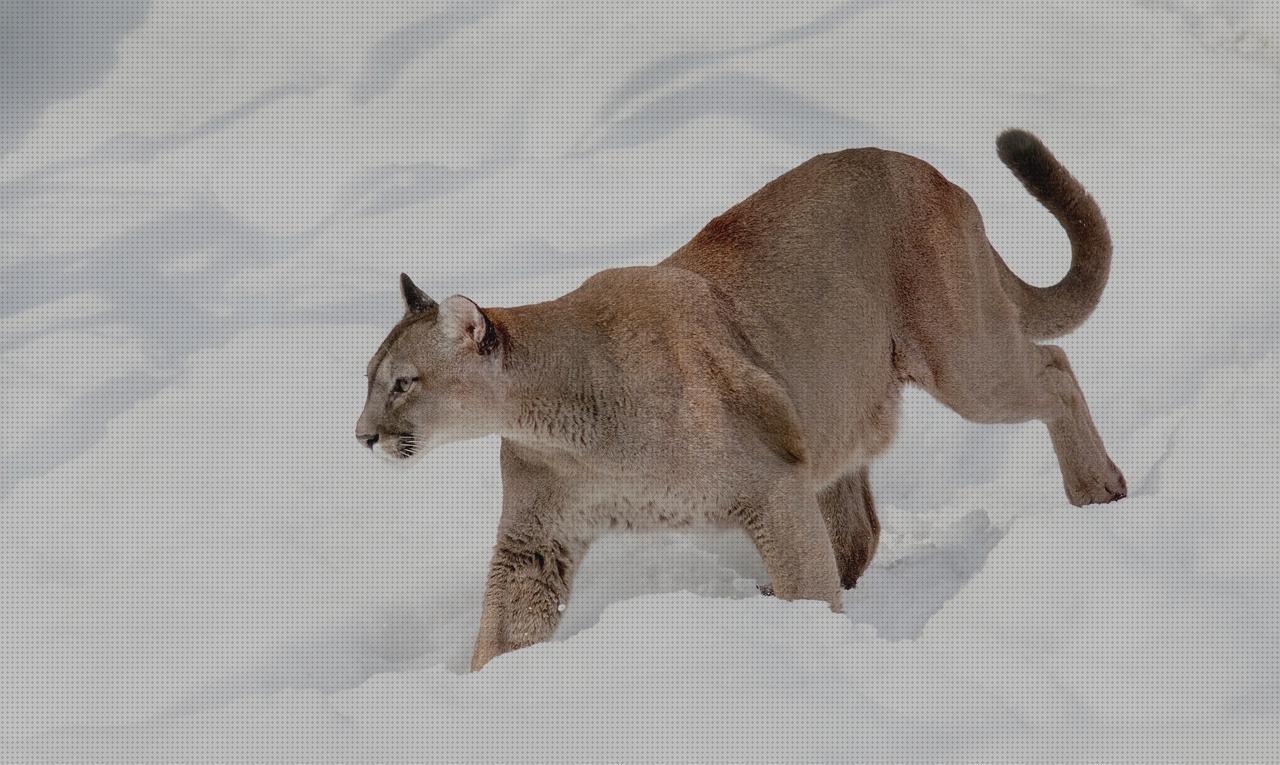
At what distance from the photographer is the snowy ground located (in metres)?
3.67

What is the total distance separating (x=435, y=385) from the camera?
4.39m

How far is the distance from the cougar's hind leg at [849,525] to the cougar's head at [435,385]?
1568mm

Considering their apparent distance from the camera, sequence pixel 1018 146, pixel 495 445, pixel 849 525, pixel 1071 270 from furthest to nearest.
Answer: pixel 495 445 → pixel 1071 270 → pixel 849 525 → pixel 1018 146

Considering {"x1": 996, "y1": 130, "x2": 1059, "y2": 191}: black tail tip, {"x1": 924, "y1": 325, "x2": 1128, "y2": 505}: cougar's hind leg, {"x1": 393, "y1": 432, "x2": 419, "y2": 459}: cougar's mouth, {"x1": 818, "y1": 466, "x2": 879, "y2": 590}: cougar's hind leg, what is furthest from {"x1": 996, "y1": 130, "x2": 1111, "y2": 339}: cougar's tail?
{"x1": 393, "y1": 432, "x2": 419, "y2": 459}: cougar's mouth

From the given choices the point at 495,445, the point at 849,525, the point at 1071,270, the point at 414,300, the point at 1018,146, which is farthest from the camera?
the point at 495,445

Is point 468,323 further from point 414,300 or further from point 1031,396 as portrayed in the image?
point 1031,396

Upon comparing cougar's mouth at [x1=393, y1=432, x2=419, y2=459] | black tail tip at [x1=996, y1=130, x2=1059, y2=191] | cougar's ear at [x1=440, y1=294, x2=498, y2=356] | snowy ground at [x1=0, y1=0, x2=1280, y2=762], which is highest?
black tail tip at [x1=996, y1=130, x2=1059, y2=191]

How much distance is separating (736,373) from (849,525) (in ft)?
4.02

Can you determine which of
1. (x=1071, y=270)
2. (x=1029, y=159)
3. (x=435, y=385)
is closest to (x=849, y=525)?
(x=1071, y=270)

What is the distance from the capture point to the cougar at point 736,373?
443cm

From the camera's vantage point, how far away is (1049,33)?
8938 mm

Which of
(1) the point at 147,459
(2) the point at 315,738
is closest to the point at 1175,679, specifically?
(2) the point at 315,738

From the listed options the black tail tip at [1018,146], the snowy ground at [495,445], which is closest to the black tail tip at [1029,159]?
the black tail tip at [1018,146]

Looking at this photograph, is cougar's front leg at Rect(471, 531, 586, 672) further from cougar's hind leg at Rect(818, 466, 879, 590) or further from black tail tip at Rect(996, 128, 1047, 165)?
black tail tip at Rect(996, 128, 1047, 165)
